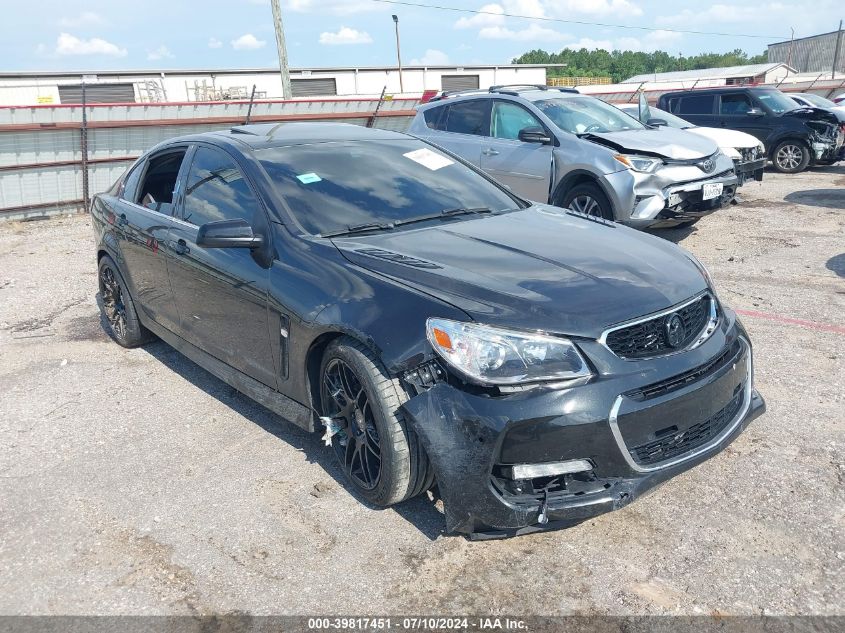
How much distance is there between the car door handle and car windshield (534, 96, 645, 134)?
16.6ft

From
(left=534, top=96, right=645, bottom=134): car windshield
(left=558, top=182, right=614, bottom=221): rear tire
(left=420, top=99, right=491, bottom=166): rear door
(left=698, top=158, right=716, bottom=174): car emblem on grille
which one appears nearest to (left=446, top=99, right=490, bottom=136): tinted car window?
(left=420, top=99, right=491, bottom=166): rear door

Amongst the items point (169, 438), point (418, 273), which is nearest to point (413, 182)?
point (418, 273)

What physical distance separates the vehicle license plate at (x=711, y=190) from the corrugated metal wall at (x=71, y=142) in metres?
9.97

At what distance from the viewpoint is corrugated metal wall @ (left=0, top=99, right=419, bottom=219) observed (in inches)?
466

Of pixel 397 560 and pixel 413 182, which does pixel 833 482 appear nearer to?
pixel 397 560

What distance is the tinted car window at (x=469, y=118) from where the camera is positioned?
886 cm

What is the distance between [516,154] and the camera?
27.3 ft

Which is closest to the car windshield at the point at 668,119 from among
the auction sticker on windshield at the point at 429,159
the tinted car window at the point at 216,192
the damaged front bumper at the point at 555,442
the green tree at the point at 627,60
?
the auction sticker on windshield at the point at 429,159

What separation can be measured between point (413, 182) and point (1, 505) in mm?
2658

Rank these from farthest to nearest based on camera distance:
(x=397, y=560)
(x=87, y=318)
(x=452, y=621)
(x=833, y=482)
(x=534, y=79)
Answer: (x=534, y=79), (x=87, y=318), (x=833, y=482), (x=397, y=560), (x=452, y=621)

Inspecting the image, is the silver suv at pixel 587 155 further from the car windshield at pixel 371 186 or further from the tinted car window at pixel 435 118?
the car windshield at pixel 371 186

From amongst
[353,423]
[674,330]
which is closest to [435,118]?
[353,423]

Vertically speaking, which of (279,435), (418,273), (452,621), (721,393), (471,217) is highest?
(471,217)

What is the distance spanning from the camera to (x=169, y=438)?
13.5 ft
